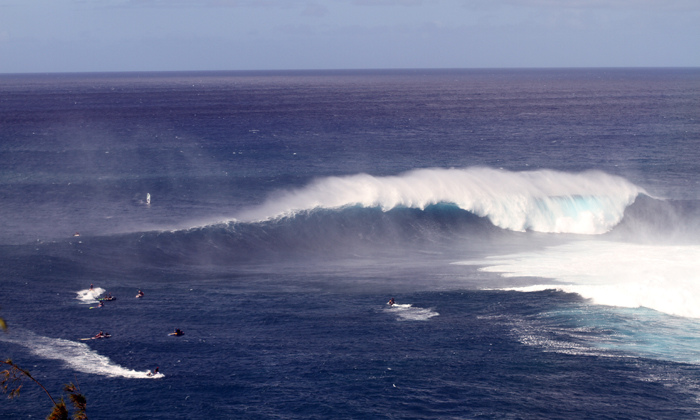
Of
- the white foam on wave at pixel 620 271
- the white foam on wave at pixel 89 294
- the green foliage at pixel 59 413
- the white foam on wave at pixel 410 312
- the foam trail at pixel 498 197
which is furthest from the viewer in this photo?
the foam trail at pixel 498 197

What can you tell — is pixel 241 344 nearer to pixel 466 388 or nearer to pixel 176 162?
pixel 466 388

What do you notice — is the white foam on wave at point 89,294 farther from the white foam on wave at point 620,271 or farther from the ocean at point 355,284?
the white foam on wave at point 620,271

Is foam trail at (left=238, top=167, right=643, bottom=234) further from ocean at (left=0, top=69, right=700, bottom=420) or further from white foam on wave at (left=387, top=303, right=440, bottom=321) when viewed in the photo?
white foam on wave at (left=387, top=303, right=440, bottom=321)

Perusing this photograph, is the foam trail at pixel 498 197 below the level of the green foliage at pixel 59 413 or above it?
below

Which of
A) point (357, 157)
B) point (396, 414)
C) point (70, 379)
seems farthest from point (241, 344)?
point (357, 157)

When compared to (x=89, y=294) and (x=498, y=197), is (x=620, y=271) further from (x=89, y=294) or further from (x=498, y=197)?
(x=89, y=294)

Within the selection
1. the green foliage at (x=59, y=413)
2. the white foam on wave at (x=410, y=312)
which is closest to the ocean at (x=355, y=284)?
the white foam on wave at (x=410, y=312)

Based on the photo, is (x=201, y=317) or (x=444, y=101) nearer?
(x=201, y=317)

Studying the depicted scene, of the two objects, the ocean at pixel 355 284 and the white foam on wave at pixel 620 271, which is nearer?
the ocean at pixel 355 284
